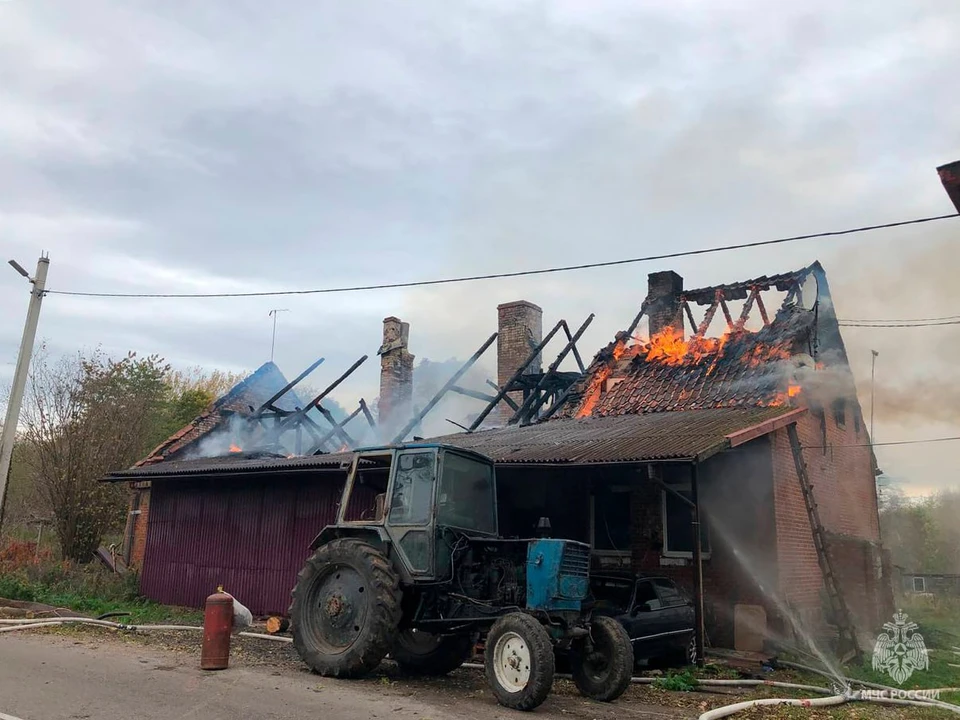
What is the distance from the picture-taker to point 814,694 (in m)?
7.50

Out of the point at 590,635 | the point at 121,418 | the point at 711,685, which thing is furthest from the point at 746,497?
the point at 121,418

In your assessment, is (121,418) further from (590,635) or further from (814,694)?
(814,694)

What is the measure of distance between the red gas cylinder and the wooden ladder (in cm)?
829

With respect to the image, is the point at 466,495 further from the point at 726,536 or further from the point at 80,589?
the point at 80,589

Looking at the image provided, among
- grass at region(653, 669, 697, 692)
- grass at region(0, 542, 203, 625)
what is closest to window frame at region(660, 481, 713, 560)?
grass at region(653, 669, 697, 692)

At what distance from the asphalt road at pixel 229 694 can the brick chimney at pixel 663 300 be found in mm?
11790

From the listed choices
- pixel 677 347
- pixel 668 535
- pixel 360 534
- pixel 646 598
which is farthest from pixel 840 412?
pixel 360 534

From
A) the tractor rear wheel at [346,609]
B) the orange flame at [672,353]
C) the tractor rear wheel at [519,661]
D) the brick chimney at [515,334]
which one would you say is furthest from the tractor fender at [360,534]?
the brick chimney at [515,334]

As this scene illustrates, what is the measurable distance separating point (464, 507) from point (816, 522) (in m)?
6.62

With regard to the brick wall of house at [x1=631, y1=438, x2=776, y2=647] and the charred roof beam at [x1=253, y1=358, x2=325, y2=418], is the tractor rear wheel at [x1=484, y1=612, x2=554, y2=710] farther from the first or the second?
the charred roof beam at [x1=253, y1=358, x2=325, y2=418]

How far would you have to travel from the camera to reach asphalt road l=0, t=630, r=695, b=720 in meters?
6.23

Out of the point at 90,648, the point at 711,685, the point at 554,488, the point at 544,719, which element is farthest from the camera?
the point at 554,488

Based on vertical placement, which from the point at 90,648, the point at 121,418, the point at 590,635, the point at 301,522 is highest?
the point at 121,418

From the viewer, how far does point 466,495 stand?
27.2 ft
